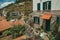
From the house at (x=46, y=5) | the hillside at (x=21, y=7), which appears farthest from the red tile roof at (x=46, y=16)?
the hillside at (x=21, y=7)

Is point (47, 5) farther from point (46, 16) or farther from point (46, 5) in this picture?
point (46, 16)

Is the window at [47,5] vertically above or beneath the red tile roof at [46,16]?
above

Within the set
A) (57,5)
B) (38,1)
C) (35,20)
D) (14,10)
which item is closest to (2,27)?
(14,10)

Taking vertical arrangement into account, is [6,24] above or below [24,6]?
below

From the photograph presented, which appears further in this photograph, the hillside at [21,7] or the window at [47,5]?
the hillside at [21,7]

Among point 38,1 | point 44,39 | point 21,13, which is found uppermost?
point 38,1

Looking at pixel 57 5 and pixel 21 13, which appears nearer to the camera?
pixel 57 5

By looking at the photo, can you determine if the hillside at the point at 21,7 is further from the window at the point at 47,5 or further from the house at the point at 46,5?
the window at the point at 47,5

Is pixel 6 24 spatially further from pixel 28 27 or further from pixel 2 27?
pixel 28 27
